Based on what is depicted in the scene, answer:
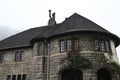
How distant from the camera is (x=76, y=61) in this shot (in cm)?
1919

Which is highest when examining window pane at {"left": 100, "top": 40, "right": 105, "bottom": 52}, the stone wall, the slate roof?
the slate roof

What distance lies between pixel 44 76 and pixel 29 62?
3.56 m

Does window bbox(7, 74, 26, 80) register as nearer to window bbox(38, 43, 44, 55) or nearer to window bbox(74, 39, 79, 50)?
window bbox(38, 43, 44, 55)

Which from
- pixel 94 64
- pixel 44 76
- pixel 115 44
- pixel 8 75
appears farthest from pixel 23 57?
pixel 115 44

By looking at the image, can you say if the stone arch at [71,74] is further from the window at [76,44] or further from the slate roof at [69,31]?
the slate roof at [69,31]

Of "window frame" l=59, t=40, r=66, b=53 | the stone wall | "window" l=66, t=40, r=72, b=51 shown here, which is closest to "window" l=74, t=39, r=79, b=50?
the stone wall

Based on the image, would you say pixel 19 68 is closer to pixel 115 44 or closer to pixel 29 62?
pixel 29 62

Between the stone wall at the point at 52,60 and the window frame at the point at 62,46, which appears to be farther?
the window frame at the point at 62,46

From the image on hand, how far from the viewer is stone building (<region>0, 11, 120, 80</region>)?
Result: 63.4ft

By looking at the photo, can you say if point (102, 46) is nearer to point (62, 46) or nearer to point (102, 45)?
point (102, 45)

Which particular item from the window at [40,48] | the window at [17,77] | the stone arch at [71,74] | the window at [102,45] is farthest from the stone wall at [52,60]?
the stone arch at [71,74]

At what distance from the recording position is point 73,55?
19.6 metres

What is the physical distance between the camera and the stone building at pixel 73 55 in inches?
761

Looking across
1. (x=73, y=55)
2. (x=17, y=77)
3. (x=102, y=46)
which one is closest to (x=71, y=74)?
(x=73, y=55)
